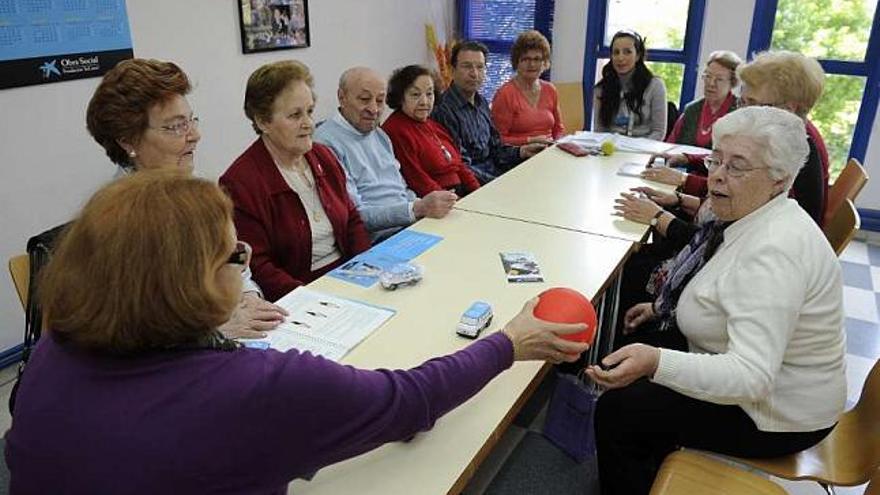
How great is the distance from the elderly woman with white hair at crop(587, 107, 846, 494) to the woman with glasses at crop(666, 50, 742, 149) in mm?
1890

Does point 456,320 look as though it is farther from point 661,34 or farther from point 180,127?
point 661,34

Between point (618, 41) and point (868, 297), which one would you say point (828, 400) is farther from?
point (618, 41)

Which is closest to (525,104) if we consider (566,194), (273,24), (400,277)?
(566,194)

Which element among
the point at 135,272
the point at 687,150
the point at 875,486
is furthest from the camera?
the point at 687,150

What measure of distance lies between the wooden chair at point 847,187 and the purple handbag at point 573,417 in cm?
131

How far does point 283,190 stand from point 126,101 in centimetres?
52

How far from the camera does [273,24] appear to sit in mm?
3578

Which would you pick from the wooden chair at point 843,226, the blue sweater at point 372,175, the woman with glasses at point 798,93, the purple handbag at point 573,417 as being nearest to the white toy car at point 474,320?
the purple handbag at point 573,417

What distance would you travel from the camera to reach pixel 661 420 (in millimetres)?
1543

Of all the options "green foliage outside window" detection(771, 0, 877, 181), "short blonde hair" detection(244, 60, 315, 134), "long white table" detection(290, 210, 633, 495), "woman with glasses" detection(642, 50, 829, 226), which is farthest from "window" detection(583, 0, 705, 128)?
"short blonde hair" detection(244, 60, 315, 134)

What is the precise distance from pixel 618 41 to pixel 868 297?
2.15m

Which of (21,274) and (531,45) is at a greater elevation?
(531,45)

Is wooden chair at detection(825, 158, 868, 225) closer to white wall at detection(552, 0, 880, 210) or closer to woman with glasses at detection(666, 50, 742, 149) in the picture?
woman with glasses at detection(666, 50, 742, 149)

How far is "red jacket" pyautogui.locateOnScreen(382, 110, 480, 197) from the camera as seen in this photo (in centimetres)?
300
